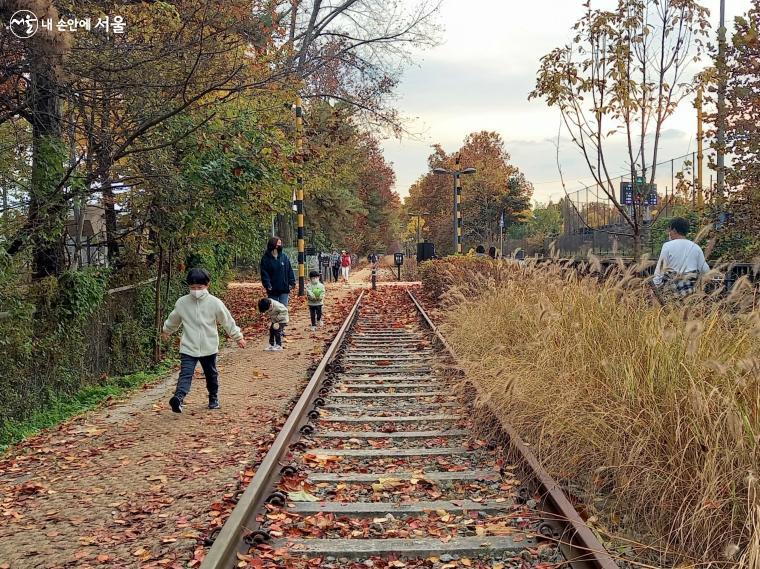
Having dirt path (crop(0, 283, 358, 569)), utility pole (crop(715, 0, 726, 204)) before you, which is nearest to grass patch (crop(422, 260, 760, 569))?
dirt path (crop(0, 283, 358, 569))

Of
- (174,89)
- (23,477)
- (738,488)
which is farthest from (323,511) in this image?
(174,89)

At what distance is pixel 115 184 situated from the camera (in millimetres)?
10461

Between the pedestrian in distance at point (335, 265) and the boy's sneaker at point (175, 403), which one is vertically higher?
the pedestrian in distance at point (335, 265)

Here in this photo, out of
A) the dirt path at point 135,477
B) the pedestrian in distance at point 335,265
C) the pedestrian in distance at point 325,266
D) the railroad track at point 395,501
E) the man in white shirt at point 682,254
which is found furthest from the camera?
the pedestrian in distance at point 335,265

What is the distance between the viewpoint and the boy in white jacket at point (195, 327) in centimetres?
704

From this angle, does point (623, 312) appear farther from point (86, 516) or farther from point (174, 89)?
point (174, 89)

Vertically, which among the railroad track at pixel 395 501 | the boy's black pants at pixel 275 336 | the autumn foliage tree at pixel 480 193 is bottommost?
the railroad track at pixel 395 501

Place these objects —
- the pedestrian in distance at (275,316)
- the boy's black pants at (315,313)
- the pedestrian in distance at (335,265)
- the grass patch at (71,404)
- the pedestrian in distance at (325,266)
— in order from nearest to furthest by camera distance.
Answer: the grass patch at (71,404) < the pedestrian in distance at (275,316) < the boy's black pants at (315,313) < the pedestrian in distance at (325,266) < the pedestrian in distance at (335,265)

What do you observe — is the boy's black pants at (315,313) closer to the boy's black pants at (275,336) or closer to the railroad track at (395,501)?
the boy's black pants at (275,336)

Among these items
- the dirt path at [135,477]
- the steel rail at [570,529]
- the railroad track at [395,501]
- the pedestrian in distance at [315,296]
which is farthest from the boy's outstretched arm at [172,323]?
the pedestrian in distance at [315,296]

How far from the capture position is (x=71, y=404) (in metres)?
8.31

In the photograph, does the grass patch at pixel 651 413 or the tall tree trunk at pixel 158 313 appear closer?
the grass patch at pixel 651 413

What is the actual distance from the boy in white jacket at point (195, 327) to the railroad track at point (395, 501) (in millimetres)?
1165

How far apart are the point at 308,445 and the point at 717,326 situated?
3342mm
